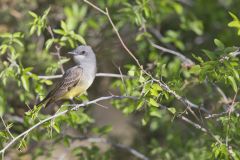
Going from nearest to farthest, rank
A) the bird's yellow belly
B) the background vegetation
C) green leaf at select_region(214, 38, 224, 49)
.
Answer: green leaf at select_region(214, 38, 224, 49) < the background vegetation < the bird's yellow belly

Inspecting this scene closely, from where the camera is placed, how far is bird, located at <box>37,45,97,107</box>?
20.0 feet

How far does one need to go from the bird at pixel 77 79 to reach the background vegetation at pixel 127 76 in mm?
124

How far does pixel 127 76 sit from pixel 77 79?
2.05ft

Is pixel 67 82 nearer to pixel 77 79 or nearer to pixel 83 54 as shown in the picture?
pixel 77 79

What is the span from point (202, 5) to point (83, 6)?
2.06m

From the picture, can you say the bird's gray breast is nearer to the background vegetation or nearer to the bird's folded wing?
the bird's folded wing

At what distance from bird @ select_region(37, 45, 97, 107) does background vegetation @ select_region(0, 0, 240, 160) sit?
12 cm

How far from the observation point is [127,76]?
5.81 m

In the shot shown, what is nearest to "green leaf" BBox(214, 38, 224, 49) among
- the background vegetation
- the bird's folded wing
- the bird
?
the background vegetation

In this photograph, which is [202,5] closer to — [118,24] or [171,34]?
[171,34]

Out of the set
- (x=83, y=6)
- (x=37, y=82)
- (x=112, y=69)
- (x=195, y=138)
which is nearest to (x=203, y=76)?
(x=37, y=82)

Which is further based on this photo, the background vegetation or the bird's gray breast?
the bird's gray breast

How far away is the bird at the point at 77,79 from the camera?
610 centimetres

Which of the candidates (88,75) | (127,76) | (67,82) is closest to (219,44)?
(127,76)
